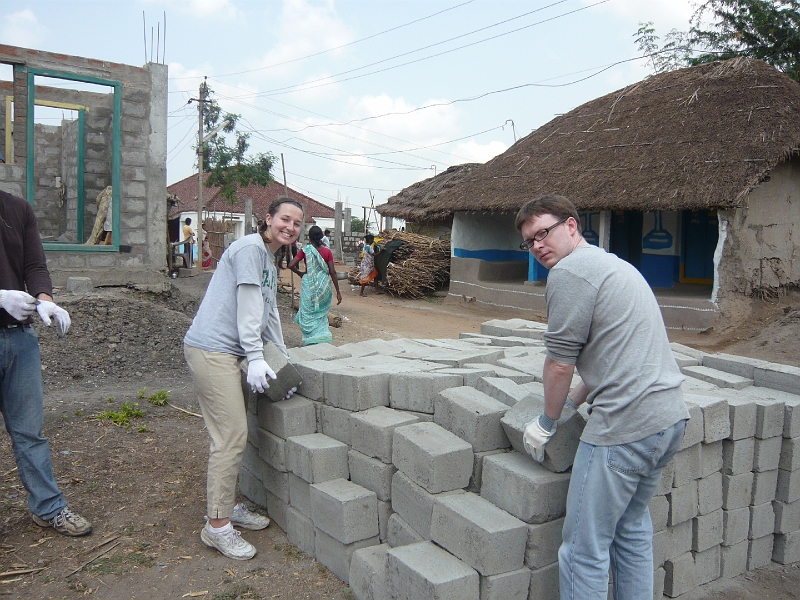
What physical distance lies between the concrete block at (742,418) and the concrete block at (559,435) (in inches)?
37.7

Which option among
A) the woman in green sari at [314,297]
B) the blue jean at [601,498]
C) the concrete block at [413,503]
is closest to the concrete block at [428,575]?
the concrete block at [413,503]

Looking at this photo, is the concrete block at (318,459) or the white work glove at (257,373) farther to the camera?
the concrete block at (318,459)

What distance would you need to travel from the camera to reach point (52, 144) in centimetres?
1192

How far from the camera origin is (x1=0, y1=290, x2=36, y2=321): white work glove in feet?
10.1

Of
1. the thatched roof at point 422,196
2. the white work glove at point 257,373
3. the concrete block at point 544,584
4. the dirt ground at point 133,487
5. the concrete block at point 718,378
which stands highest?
the thatched roof at point 422,196

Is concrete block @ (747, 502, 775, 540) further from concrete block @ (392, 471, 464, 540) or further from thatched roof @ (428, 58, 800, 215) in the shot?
thatched roof @ (428, 58, 800, 215)

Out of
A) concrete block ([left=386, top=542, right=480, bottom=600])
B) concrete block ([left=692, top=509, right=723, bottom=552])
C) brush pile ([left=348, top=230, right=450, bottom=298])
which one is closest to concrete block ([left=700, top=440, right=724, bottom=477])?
concrete block ([left=692, top=509, right=723, bottom=552])

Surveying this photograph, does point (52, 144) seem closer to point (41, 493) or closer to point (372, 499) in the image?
point (41, 493)

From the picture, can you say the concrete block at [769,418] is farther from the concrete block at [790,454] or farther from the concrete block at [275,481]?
the concrete block at [275,481]

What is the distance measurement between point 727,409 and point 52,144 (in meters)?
12.2

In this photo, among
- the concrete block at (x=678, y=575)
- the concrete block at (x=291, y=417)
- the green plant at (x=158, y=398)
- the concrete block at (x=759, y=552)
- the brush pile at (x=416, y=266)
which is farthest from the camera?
the brush pile at (x=416, y=266)

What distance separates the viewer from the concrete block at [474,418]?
2.94 m

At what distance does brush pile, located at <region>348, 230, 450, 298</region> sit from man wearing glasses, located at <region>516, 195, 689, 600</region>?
1392cm

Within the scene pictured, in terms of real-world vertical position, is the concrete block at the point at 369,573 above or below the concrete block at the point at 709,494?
below
